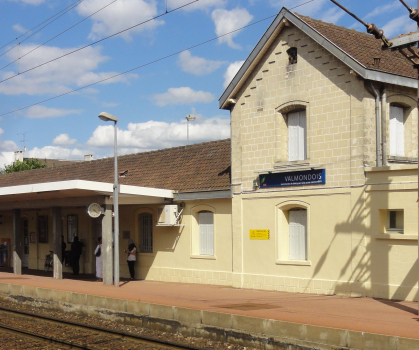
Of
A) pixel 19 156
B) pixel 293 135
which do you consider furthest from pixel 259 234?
pixel 19 156

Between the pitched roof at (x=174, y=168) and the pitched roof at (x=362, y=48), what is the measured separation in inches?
226

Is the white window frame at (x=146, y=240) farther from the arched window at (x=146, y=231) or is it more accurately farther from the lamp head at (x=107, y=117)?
the lamp head at (x=107, y=117)

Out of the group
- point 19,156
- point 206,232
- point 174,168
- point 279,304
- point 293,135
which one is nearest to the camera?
point 279,304

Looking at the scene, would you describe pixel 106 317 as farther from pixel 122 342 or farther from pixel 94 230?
pixel 94 230

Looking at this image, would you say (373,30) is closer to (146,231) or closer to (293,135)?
(293,135)

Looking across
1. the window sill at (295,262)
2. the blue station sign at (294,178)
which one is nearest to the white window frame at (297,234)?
the window sill at (295,262)

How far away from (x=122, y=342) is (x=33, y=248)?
18238 millimetres

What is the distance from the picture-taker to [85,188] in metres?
17.2

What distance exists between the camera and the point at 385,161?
15008 mm

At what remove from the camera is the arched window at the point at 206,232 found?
1939cm

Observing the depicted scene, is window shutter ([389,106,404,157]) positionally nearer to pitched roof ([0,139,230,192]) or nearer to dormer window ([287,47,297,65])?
dormer window ([287,47,297,65])

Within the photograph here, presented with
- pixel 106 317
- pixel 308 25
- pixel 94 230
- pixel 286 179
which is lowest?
pixel 106 317

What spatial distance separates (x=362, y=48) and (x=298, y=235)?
5842 millimetres

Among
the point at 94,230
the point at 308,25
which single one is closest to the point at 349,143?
the point at 308,25
